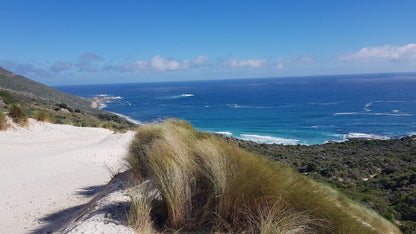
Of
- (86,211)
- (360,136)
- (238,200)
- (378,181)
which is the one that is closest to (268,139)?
(360,136)

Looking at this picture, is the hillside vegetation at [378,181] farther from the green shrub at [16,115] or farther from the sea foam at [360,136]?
the sea foam at [360,136]

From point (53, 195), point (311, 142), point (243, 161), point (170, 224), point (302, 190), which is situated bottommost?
point (311, 142)

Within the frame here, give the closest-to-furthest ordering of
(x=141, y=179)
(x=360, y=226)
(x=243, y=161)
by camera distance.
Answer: (x=360, y=226) < (x=243, y=161) < (x=141, y=179)

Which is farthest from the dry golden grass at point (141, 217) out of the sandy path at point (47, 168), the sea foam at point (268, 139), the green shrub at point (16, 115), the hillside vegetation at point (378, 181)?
the sea foam at point (268, 139)

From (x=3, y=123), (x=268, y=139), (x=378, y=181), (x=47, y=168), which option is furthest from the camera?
(x=268, y=139)

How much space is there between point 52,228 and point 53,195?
8.77 feet

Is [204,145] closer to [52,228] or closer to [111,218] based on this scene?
[111,218]

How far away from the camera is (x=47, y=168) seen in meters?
10.2

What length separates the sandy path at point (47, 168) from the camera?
666 centimetres

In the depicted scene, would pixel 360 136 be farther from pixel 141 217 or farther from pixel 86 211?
pixel 141 217

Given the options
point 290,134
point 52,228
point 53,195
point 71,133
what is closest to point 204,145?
point 52,228

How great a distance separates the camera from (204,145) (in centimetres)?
431

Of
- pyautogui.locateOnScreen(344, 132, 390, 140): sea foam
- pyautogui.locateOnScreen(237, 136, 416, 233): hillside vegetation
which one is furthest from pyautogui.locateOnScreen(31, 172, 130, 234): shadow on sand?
pyautogui.locateOnScreen(344, 132, 390, 140): sea foam

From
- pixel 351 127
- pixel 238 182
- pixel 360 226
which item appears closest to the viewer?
pixel 360 226
